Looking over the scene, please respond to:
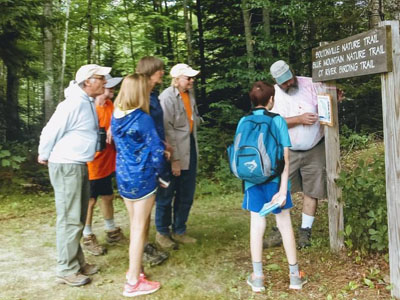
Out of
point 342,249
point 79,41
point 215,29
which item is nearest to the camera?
point 342,249

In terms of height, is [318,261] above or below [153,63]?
below

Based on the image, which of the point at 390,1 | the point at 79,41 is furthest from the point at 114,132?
the point at 79,41

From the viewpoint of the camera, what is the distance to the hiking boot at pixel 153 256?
4.20 m

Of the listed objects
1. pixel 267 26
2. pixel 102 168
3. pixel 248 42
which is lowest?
pixel 102 168

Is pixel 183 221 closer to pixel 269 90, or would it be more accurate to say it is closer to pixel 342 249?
pixel 342 249

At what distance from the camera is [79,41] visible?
15711mm

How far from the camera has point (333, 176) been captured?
4.21 m

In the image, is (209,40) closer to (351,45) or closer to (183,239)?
(183,239)

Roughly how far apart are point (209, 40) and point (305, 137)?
32.5 ft

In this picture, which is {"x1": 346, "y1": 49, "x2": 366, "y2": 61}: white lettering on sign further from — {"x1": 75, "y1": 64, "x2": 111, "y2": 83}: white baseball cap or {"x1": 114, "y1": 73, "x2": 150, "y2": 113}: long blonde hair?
{"x1": 75, "y1": 64, "x2": 111, "y2": 83}: white baseball cap

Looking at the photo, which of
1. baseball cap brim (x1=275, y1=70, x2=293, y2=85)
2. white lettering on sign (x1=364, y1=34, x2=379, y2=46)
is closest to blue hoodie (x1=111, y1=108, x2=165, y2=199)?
baseball cap brim (x1=275, y1=70, x2=293, y2=85)

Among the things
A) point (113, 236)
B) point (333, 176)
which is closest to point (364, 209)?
point (333, 176)

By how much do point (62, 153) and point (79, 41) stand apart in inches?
520

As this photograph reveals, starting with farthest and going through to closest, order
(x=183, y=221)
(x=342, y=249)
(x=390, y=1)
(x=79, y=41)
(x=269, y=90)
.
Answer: (x=79, y=41), (x=390, y=1), (x=183, y=221), (x=342, y=249), (x=269, y=90)
